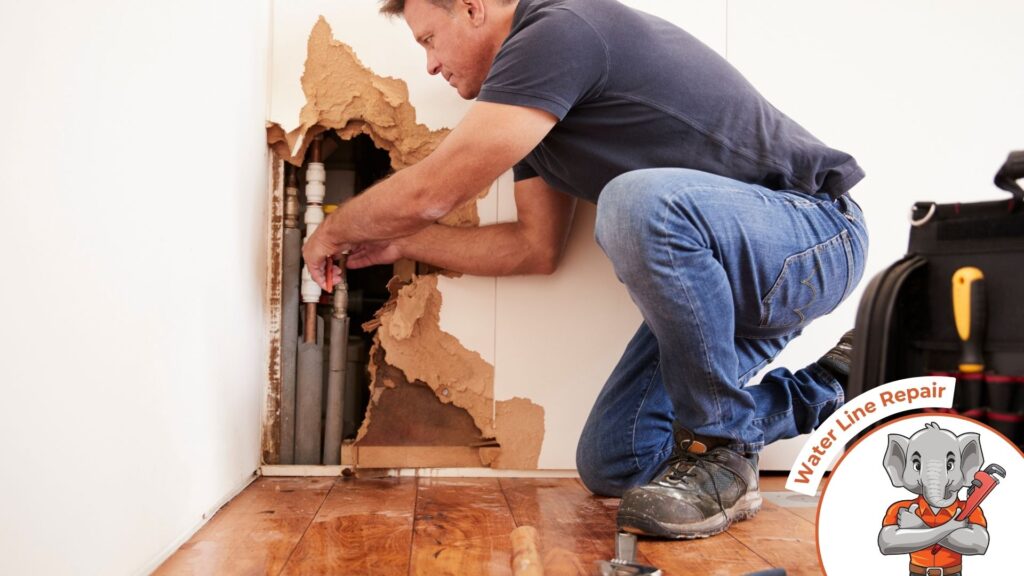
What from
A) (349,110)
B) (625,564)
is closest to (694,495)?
(625,564)

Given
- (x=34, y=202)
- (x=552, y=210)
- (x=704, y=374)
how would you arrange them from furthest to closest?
1. (x=552, y=210)
2. (x=704, y=374)
3. (x=34, y=202)

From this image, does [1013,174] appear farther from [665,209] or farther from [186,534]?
[186,534]

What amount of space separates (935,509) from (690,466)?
0.66m

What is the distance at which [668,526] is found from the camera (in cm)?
148

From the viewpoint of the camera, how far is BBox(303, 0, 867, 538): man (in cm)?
→ 155

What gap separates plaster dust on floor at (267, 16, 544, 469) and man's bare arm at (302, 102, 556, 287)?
1.10 feet

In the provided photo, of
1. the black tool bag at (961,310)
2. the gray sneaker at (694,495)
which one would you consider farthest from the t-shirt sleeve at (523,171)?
the black tool bag at (961,310)

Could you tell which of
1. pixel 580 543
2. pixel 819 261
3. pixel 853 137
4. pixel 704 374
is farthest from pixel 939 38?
pixel 580 543

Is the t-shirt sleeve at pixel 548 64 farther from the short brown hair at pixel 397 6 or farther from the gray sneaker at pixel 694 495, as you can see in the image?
the gray sneaker at pixel 694 495

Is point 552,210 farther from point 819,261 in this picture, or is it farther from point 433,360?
point 819,261

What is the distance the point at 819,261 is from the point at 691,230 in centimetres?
34

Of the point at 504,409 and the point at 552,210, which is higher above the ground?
the point at 552,210

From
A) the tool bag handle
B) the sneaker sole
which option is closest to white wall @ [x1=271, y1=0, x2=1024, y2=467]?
the sneaker sole

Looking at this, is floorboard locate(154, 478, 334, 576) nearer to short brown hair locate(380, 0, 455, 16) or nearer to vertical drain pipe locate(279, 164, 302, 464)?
vertical drain pipe locate(279, 164, 302, 464)
